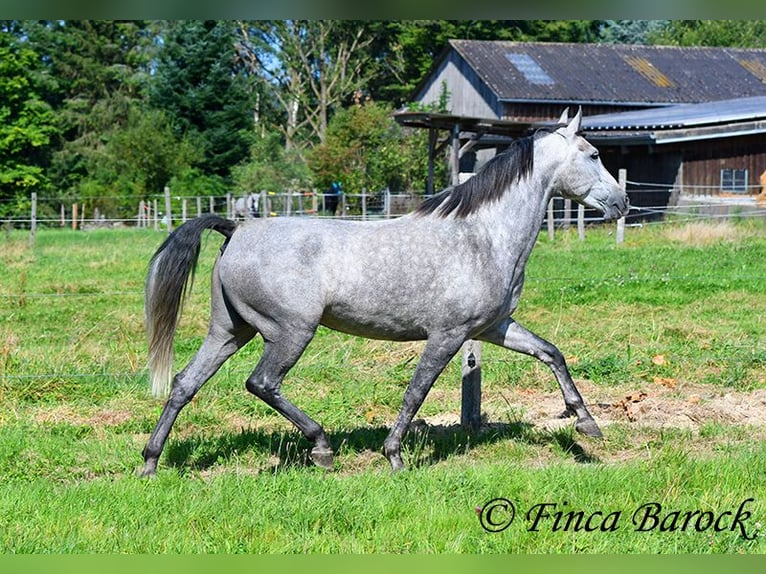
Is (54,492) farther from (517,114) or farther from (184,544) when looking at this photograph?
(517,114)

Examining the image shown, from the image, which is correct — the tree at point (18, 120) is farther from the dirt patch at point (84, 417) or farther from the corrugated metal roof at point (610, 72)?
the dirt patch at point (84, 417)

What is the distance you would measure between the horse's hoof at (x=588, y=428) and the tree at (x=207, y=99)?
39.1 m

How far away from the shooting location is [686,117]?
30.1m

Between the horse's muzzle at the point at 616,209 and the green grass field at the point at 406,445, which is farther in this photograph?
the horse's muzzle at the point at 616,209

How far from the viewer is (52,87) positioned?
47.7 metres

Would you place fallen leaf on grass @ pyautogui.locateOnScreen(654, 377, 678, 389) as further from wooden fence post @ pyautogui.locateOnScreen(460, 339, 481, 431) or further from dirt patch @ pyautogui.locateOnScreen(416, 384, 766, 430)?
wooden fence post @ pyautogui.locateOnScreen(460, 339, 481, 431)

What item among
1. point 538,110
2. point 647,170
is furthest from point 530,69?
point 647,170

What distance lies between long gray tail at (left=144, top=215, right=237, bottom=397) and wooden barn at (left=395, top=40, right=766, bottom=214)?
62.7 feet

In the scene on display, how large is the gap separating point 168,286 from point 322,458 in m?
1.53

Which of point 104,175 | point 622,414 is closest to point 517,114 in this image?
point 104,175

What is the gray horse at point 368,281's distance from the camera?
245 inches

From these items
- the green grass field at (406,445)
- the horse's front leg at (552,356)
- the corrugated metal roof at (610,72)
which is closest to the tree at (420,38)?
the corrugated metal roof at (610,72)

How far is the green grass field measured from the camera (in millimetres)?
4949

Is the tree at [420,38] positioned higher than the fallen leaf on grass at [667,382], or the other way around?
the tree at [420,38]
